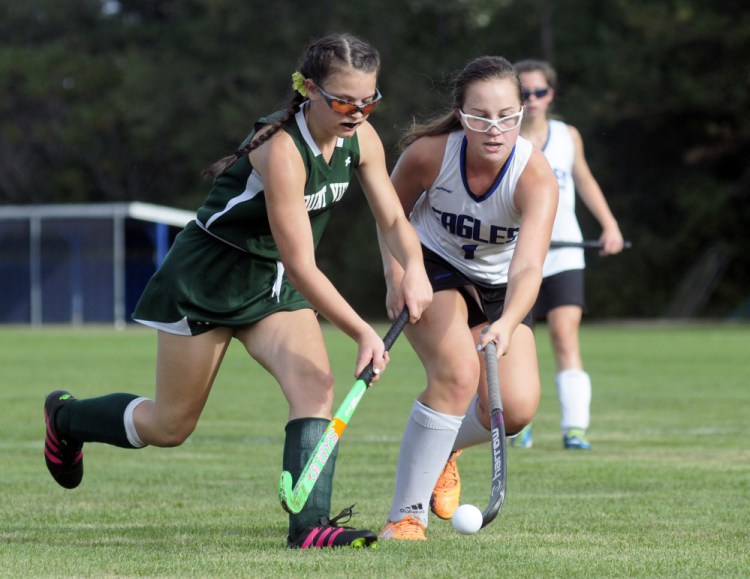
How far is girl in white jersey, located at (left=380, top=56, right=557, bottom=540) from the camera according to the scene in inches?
177

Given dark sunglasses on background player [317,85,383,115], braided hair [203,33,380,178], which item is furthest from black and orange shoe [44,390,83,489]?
dark sunglasses on background player [317,85,383,115]

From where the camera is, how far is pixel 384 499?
5531mm

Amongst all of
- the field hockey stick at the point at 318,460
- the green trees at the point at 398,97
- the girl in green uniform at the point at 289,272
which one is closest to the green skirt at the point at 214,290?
the girl in green uniform at the point at 289,272

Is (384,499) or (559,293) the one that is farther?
(559,293)

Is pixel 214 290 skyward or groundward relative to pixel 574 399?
skyward

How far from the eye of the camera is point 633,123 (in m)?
33.4

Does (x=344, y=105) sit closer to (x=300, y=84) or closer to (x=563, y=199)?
(x=300, y=84)

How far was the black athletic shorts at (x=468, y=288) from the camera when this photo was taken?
16.2 feet

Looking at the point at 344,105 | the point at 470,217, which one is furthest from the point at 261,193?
the point at 470,217

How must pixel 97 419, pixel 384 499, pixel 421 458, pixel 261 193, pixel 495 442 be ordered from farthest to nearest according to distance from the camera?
pixel 384 499
pixel 97 419
pixel 421 458
pixel 261 193
pixel 495 442

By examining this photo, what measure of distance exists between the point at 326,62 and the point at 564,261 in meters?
3.55

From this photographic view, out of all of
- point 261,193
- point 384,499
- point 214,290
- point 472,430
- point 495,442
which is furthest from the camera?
point 384,499

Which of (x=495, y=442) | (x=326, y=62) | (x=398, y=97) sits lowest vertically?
(x=495, y=442)

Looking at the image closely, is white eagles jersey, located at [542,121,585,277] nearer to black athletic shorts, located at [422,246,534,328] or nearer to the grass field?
the grass field
